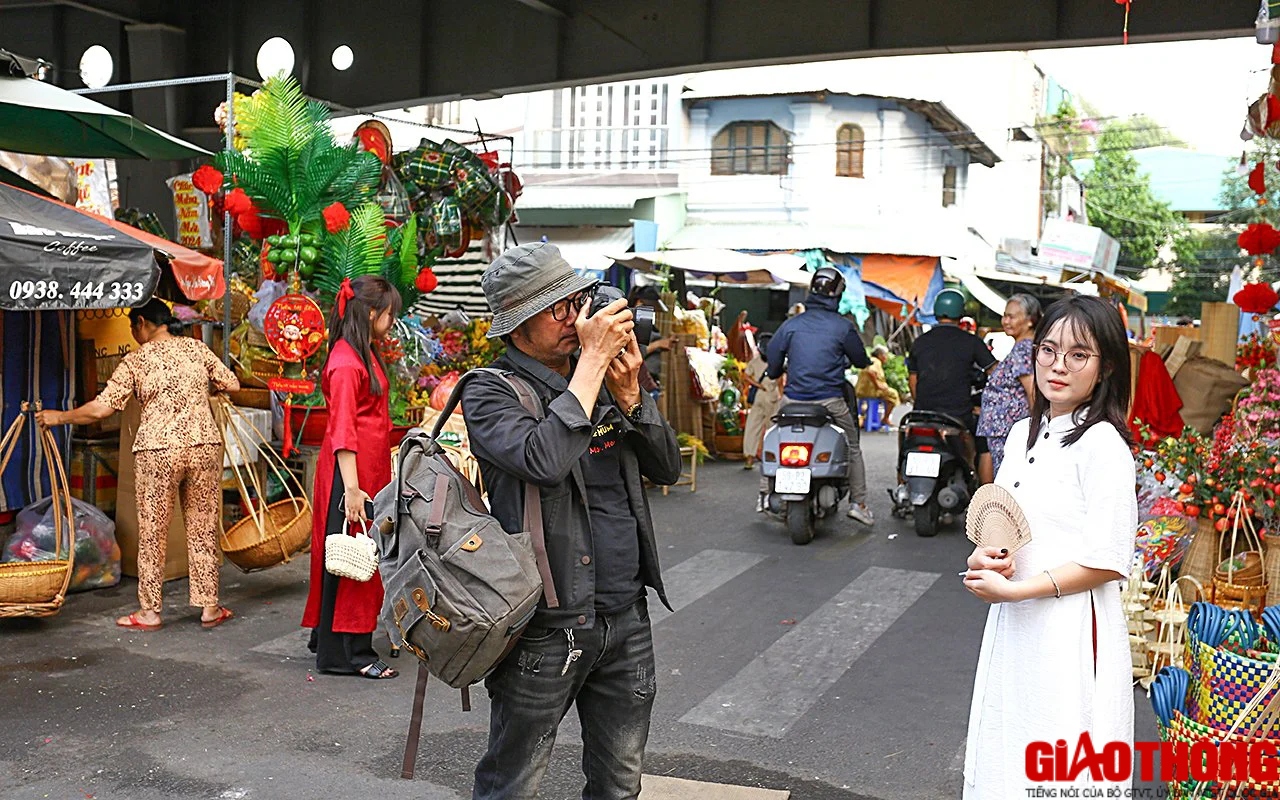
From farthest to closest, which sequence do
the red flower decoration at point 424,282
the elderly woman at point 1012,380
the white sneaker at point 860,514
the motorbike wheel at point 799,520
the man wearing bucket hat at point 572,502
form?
the white sneaker at point 860,514, the motorbike wheel at point 799,520, the red flower decoration at point 424,282, the elderly woman at point 1012,380, the man wearing bucket hat at point 572,502

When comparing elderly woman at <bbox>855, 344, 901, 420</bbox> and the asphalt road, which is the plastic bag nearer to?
the asphalt road

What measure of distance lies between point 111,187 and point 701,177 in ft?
50.1

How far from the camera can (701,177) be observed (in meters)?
26.5

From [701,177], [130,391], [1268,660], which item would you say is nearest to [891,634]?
[1268,660]

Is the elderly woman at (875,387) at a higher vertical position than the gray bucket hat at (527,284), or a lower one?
lower

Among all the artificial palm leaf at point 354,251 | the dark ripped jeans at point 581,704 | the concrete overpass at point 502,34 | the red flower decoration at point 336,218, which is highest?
the concrete overpass at point 502,34

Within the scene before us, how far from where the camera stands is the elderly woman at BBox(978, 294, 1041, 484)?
319 inches

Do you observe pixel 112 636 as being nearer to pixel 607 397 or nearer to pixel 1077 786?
pixel 607 397

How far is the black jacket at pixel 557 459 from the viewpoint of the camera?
2.98 m

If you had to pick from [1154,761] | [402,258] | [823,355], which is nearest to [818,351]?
[823,355]

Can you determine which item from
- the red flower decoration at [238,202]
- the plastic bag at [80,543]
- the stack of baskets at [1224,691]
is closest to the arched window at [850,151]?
the red flower decoration at [238,202]

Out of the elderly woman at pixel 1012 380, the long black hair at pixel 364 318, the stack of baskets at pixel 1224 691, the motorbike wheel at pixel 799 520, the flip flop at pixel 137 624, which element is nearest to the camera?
the stack of baskets at pixel 1224 691

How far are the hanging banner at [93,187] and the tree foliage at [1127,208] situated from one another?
36714 millimetres

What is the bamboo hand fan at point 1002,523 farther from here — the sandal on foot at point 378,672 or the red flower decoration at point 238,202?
the red flower decoration at point 238,202
